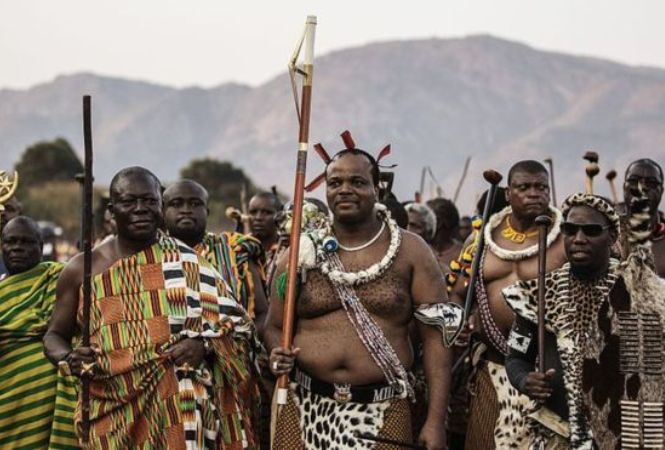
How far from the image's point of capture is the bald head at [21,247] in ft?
26.5

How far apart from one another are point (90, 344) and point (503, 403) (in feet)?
8.51

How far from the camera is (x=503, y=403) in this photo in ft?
25.6

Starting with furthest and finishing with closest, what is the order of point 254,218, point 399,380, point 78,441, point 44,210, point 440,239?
1. point 44,210
2. point 440,239
3. point 254,218
4. point 78,441
5. point 399,380

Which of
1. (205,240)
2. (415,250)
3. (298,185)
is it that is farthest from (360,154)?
(205,240)

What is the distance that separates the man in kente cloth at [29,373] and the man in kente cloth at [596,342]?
2.75 metres

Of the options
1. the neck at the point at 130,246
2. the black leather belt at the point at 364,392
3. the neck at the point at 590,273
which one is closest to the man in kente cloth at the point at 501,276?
the black leather belt at the point at 364,392

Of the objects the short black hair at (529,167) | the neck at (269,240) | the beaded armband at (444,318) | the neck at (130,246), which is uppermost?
the short black hair at (529,167)

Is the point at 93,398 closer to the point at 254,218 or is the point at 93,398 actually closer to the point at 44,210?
the point at 254,218

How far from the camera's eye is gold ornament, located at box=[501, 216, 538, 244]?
8.05 metres

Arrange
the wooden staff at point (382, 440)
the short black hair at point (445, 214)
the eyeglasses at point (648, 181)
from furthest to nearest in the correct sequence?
1. the short black hair at point (445, 214)
2. the eyeglasses at point (648, 181)
3. the wooden staff at point (382, 440)

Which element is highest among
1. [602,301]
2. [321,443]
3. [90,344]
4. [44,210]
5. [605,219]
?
[605,219]

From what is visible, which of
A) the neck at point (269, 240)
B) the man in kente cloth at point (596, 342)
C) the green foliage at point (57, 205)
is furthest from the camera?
the green foliage at point (57, 205)

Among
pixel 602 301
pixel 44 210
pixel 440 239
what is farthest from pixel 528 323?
pixel 44 210

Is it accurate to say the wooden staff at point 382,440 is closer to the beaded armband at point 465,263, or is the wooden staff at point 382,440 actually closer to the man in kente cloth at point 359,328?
the man in kente cloth at point 359,328
